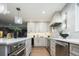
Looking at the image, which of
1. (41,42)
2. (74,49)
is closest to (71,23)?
(41,42)

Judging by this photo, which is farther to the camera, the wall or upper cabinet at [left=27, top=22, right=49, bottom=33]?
the wall

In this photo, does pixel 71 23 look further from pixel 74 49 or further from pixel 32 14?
pixel 74 49

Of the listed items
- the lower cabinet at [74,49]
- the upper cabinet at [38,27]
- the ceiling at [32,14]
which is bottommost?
the lower cabinet at [74,49]

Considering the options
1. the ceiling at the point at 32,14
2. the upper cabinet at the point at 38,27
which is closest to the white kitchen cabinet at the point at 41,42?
the upper cabinet at the point at 38,27

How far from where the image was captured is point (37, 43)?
181cm

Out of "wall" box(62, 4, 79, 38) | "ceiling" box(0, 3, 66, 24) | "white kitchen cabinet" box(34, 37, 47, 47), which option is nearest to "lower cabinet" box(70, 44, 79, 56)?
"ceiling" box(0, 3, 66, 24)

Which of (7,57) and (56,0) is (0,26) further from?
(56,0)

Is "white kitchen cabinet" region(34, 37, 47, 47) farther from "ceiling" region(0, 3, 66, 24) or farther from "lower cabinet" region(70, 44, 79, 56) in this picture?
"lower cabinet" region(70, 44, 79, 56)

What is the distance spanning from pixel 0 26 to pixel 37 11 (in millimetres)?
473

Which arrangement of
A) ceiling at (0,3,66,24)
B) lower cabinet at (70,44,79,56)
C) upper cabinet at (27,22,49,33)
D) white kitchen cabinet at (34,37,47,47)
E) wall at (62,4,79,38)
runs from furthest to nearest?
1. wall at (62,4,79,38)
2. white kitchen cabinet at (34,37,47,47)
3. upper cabinet at (27,22,49,33)
4. ceiling at (0,3,66,24)
5. lower cabinet at (70,44,79,56)

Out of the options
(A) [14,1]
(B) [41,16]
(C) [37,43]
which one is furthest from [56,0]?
(C) [37,43]

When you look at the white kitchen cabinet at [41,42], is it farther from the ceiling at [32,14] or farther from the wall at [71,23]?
the wall at [71,23]

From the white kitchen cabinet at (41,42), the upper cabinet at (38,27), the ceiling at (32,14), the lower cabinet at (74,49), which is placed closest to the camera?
the lower cabinet at (74,49)

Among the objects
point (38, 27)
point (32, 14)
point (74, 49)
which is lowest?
point (74, 49)
